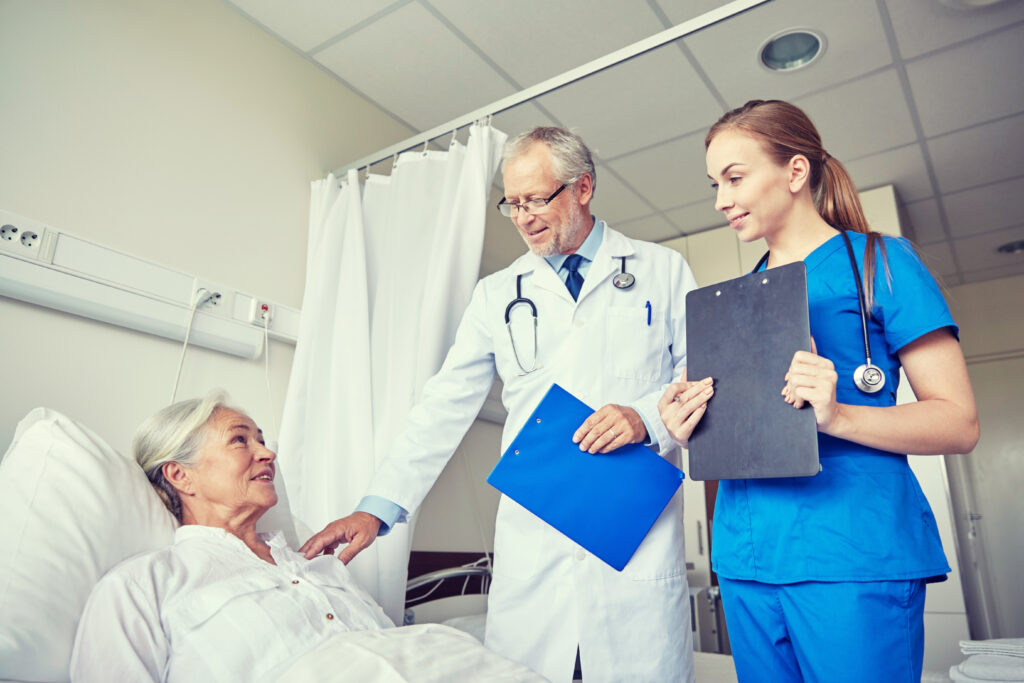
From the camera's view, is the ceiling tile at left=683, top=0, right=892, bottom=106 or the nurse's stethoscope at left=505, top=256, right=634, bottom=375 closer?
the nurse's stethoscope at left=505, top=256, right=634, bottom=375

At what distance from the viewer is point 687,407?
89 centimetres

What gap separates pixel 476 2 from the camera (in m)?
2.11

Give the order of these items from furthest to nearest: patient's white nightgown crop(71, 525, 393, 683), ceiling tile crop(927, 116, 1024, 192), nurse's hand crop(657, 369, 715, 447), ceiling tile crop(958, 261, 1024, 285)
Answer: ceiling tile crop(958, 261, 1024, 285) → ceiling tile crop(927, 116, 1024, 192) → patient's white nightgown crop(71, 525, 393, 683) → nurse's hand crop(657, 369, 715, 447)

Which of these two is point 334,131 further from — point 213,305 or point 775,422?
point 775,422

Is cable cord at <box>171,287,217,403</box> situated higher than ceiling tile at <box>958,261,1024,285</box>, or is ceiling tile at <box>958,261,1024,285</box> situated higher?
ceiling tile at <box>958,261,1024,285</box>

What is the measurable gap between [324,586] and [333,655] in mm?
298

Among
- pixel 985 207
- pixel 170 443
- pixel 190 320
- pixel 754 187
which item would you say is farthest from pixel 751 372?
pixel 985 207

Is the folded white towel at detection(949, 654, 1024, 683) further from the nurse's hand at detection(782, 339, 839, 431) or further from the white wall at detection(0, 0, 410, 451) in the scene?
the white wall at detection(0, 0, 410, 451)

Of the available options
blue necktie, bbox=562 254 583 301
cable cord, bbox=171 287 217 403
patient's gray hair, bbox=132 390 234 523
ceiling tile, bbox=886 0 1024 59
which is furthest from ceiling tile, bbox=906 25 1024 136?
patient's gray hair, bbox=132 390 234 523

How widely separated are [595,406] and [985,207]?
317cm

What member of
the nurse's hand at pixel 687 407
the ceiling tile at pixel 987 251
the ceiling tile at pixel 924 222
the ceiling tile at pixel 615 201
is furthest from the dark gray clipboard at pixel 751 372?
the ceiling tile at pixel 987 251

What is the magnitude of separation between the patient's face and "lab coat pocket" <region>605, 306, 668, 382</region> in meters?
0.75

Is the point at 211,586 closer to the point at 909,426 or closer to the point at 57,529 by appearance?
the point at 57,529

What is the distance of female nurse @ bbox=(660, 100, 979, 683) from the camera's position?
739mm
